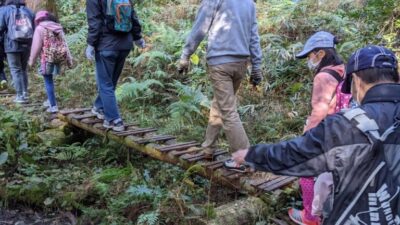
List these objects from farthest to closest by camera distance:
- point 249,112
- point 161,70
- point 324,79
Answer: point 161,70 < point 249,112 < point 324,79

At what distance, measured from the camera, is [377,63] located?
1.97m

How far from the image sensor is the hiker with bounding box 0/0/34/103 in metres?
7.00

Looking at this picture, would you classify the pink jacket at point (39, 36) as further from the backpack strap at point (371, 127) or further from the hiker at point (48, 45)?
the backpack strap at point (371, 127)

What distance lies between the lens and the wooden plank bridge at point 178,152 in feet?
14.1

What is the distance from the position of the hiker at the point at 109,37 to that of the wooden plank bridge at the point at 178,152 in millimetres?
428

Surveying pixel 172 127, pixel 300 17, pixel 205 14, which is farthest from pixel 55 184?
pixel 300 17

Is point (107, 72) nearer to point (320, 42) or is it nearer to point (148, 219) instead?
point (148, 219)

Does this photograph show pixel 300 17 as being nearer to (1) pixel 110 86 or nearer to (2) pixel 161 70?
(2) pixel 161 70

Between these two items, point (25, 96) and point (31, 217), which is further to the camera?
point (25, 96)

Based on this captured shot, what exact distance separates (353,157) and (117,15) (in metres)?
3.70

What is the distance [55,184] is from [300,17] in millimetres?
6054

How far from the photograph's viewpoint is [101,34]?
5.04 metres

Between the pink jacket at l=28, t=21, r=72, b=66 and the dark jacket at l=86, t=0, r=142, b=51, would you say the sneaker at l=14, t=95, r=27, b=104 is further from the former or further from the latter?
the dark jacket at l=86, t=0, r=142, b=51

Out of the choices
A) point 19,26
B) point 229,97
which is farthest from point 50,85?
point 229,97
